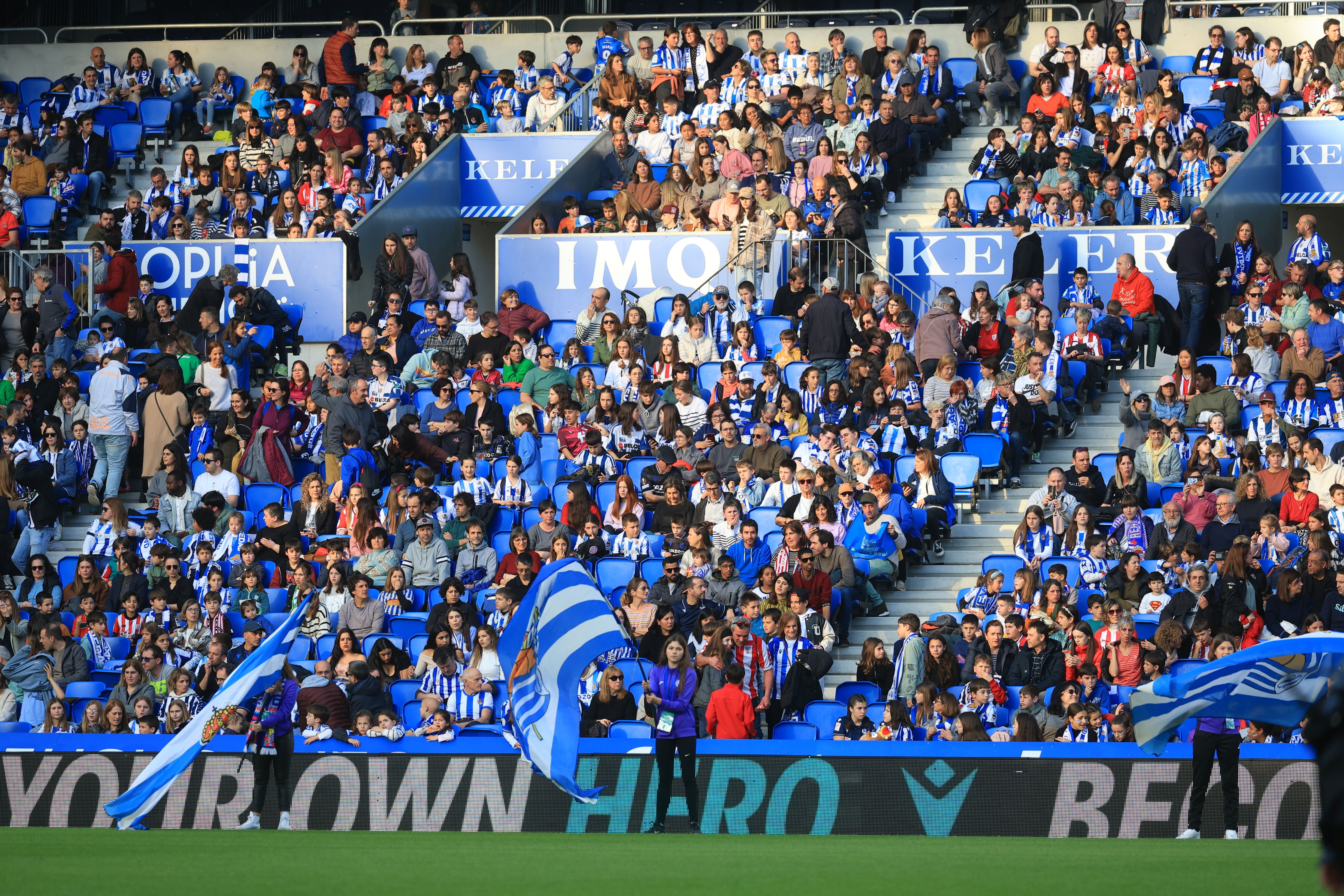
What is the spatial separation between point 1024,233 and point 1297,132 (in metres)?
4.17

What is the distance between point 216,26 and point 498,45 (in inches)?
172

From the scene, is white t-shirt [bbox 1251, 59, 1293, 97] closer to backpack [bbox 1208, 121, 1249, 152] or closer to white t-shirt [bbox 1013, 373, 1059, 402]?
backpack [bbox 1208, 121, 1249, 152]

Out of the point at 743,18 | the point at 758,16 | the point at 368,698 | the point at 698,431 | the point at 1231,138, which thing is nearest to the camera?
the point at 368,698

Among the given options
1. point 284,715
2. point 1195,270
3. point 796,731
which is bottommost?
point 796,731

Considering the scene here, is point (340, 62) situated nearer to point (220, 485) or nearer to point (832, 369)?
point (220, 485)

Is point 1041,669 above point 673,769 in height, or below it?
above

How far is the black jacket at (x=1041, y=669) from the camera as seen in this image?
1497 centimetres

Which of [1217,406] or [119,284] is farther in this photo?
[119,284]

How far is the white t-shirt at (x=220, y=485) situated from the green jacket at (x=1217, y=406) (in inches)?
379

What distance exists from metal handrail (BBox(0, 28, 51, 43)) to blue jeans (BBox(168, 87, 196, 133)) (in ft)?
10.4

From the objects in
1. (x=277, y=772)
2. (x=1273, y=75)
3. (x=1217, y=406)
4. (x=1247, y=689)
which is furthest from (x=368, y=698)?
(x=1273, y=75)

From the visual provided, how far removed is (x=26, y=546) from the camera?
19.8 meters

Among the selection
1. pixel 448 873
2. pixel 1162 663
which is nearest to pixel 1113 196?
pixel 1162 663

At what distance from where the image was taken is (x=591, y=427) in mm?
19219
